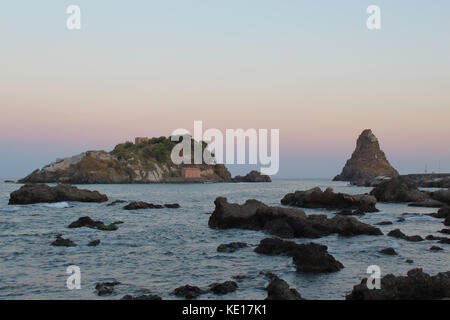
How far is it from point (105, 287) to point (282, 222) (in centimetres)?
2031

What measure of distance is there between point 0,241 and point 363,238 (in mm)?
29837

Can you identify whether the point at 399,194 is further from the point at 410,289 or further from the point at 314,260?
the point at 410,289

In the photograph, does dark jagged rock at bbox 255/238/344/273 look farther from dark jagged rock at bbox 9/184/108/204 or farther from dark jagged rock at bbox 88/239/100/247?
dark jagged rock at bbox 9/184/108/204

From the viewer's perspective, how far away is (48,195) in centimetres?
6762

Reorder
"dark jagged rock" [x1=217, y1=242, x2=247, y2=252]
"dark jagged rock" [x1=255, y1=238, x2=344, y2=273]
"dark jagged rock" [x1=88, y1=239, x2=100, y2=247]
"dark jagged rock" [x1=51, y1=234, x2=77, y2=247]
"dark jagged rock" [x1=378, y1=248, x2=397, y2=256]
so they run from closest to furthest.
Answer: "dark jagged rock" [x1=255, y1=238, x2=344, y2=273] → "dark jagged rock" [x1=378, y1=248, x2=397, y2=256] → "dark jagged rock" [x1=217, y1=242, x2=247, y2=252] → "dark jagged rock" [x1=51, y1=234, x2=77, y2=247] → "dark jagged rock" [x1=88, y1=239, x2=100, y2=247]

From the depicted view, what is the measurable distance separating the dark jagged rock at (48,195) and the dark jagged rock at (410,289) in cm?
6401

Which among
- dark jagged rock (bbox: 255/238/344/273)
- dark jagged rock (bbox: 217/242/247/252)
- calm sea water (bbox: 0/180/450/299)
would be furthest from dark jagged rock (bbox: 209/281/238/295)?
dark jagged rock (bbox: 217/242/247/252)

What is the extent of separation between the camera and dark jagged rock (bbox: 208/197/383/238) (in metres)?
32.9

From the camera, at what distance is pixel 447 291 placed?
15227mm

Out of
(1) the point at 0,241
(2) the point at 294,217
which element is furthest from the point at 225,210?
(1) the point at 0,241

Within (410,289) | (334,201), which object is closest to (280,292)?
(410,289)

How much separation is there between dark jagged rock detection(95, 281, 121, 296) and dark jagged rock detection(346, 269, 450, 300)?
1026 centimetres
